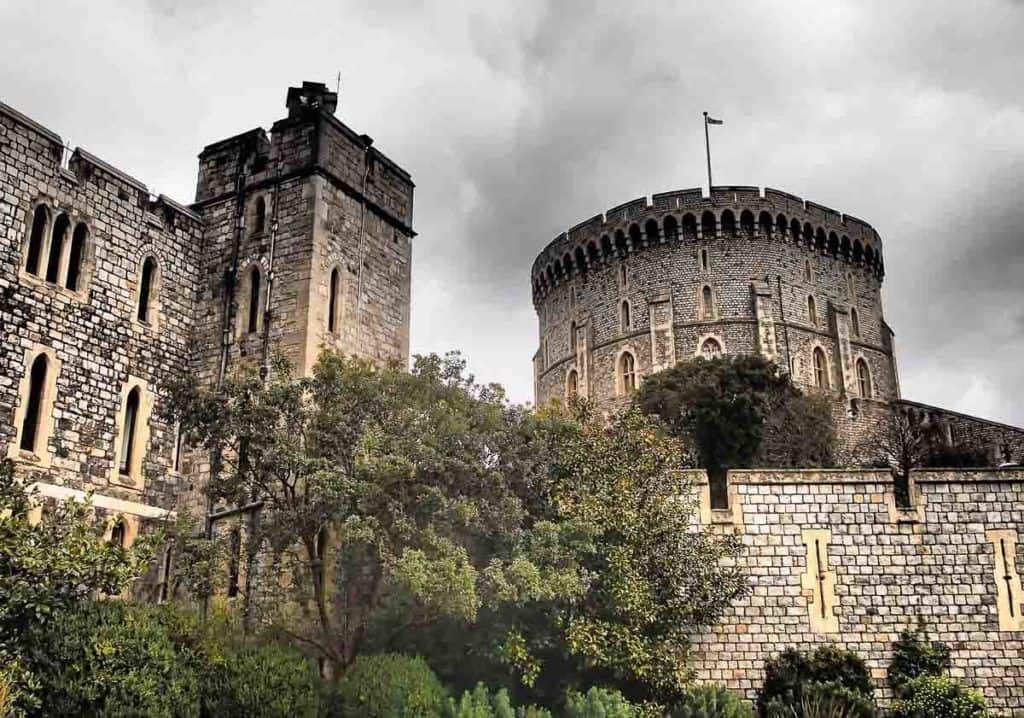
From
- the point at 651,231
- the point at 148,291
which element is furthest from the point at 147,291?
the point at 651,231

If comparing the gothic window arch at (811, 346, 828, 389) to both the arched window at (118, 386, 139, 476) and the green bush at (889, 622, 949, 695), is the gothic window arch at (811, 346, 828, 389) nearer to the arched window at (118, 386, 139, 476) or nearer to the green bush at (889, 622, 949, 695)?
the green bush at (889, 622, 949, 695)

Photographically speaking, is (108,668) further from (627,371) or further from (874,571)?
(627,371)

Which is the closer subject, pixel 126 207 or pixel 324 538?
pixel 324 538

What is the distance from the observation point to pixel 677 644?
50.9 ft

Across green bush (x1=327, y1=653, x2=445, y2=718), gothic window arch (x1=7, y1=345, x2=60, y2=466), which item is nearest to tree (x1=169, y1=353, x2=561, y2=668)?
green bush (x1=327, y1=653, x2=445, y2=718)

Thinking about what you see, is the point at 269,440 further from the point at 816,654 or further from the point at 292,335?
the point at 816,654

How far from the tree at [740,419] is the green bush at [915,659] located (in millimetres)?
11928

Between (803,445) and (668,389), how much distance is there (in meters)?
4.49

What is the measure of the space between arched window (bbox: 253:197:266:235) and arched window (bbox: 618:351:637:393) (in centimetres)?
2274

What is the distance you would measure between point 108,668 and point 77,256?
8526 mm

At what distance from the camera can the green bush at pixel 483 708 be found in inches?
472

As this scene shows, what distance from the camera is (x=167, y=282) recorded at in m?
19.0

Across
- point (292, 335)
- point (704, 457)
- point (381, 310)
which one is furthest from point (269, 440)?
point (704, 457)

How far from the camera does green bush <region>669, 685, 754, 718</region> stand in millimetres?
14758
